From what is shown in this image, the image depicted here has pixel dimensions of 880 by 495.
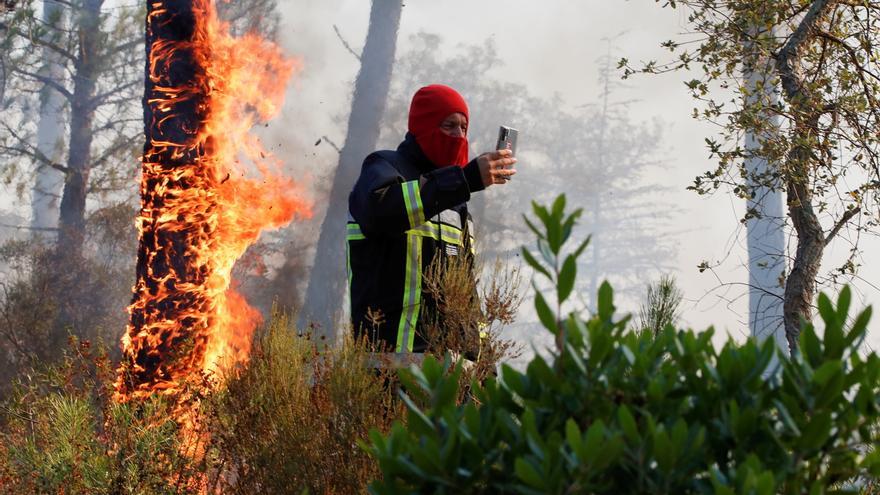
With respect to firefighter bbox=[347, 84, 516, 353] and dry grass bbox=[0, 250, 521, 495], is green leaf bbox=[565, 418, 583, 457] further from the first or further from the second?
firefighter bbox=[347, 84, 516, 353]

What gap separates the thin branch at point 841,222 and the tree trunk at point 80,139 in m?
11.2

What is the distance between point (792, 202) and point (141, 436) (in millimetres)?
3565

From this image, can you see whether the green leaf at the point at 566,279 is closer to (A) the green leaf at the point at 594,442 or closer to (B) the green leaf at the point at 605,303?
(B) the green leaf at the point at 605,303

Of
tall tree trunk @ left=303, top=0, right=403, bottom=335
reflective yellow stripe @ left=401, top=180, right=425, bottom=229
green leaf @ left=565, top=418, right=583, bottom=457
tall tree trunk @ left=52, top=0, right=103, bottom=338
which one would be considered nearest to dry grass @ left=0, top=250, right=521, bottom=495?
reflective yellow stripe @ left=401, top=180, right=425, bottom=229

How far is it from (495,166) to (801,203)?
2.46 meters

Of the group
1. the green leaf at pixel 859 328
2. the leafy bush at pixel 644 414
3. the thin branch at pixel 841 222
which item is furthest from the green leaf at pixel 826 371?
the thin branch at pixel 841 222

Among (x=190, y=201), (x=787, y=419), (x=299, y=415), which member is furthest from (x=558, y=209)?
(x=190, y=201)

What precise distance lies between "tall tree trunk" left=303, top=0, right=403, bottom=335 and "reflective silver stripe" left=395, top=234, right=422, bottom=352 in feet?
38.7

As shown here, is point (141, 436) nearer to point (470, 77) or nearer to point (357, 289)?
point (357, 289)

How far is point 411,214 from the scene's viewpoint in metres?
3.38

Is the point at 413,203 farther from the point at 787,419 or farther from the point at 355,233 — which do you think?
the point at 787,419

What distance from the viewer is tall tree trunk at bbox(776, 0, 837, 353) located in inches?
200

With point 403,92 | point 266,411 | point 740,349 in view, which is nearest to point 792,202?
point 266,411

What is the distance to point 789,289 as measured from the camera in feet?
17.0
